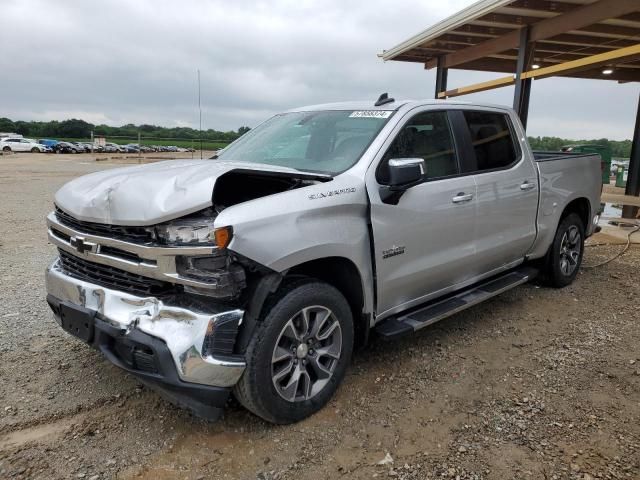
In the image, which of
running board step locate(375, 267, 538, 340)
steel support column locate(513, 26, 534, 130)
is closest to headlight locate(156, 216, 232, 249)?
running board step locate(375, 267, 538, 340)

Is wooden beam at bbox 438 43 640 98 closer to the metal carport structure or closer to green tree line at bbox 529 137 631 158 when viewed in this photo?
the metal carport structure

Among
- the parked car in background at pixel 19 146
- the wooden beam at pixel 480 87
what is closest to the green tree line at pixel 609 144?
the wooden beam at pixel 480 87

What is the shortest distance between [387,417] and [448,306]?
3.70 feet

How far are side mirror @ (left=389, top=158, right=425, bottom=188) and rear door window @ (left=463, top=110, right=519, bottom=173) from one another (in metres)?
1.17

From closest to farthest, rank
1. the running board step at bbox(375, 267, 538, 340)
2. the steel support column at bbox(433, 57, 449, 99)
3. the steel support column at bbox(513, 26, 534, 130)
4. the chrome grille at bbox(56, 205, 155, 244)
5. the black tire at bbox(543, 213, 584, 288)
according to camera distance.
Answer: the chrome grille at bbox(56, 205, 155, 244)
the running board step at bbox(375, 267, 538, 340)
the black tire at bbox(543, 213, 584, 288)
the steel support column at bbox(513, 26, 534, 130)
the steel support column at bbox(433, 57, 449, 99)

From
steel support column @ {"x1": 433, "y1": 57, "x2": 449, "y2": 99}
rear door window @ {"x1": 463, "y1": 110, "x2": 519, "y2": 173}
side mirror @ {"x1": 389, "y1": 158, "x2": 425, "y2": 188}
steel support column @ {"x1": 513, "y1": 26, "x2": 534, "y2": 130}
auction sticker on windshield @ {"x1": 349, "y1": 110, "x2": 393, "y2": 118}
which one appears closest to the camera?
side mirror @ {"x1": 389, "y1": 158, "x2": 425, "y2": 188}

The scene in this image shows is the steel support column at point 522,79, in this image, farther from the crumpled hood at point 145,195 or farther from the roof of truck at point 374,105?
the crumpled hood at point 145,195

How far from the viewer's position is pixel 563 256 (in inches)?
215

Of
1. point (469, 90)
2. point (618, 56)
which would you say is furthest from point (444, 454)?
point (469, 90)

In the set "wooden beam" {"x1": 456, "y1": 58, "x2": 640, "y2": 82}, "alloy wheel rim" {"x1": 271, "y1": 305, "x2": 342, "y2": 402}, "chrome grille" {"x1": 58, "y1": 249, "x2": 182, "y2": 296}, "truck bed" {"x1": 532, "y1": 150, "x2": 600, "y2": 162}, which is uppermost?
"wooden beam" {"x1": 456, "y1": 58, "x2": 640, "y2": 82}

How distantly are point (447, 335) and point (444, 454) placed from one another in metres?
1.64

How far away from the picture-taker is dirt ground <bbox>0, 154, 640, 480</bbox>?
8.36ft

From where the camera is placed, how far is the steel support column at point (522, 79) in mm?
9336

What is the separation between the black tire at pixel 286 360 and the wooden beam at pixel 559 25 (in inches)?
288
